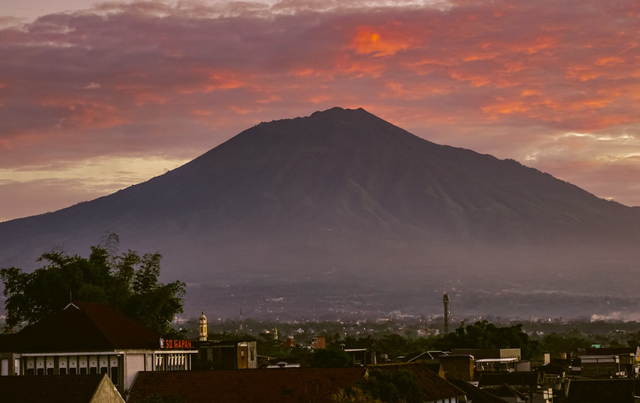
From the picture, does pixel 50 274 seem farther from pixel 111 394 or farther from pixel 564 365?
pixel 564 365

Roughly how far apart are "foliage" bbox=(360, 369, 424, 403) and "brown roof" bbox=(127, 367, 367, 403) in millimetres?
1015

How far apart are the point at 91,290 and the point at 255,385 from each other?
28.6 m

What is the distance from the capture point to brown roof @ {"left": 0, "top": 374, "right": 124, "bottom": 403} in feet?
173

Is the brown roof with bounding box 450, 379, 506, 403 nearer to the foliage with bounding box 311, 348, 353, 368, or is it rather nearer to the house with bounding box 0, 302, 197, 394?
the foliage with bounding box 311, 348, 353, 368

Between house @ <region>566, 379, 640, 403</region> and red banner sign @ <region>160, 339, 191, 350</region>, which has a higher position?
red banner sign @ <region>160, 339, 191, 350</region>

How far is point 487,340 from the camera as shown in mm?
162750

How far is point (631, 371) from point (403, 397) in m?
74.3

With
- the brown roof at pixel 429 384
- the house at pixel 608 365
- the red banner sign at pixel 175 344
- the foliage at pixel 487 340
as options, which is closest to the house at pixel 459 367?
the house at pixel 608 365

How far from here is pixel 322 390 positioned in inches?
2778

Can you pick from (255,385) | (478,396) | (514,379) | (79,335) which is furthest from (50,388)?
(514,379)

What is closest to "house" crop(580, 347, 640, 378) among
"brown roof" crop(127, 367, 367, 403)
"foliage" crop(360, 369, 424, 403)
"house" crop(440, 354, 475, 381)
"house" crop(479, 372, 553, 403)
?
"house" crop(440, 354, 475, 381)

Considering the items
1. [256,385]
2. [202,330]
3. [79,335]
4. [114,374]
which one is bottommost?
[256,385]

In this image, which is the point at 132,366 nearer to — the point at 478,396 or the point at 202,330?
the point at 478,396

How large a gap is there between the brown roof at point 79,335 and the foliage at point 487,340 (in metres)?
85.8
